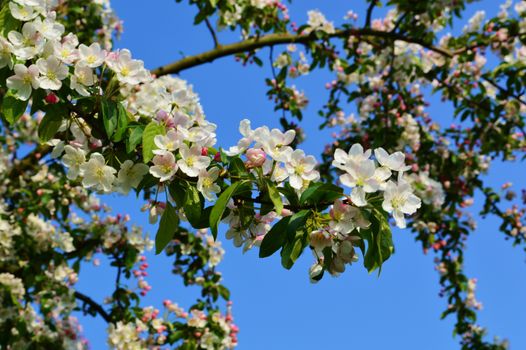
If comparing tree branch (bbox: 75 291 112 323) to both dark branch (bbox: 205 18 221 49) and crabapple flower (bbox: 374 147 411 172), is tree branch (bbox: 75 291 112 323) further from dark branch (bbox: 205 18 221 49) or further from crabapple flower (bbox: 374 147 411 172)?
crabapple flower (bbox: 374 147 411 172)

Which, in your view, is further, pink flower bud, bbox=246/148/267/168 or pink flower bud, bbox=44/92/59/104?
pink flower bud, bbox=44/92/59/104

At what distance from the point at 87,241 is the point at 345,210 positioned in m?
3.15

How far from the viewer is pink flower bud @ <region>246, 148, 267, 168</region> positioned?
120 cm

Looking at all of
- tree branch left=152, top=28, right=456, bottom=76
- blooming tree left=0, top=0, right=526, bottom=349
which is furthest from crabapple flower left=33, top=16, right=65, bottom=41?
tree branch left=152, top=28, right=456, bottom=76

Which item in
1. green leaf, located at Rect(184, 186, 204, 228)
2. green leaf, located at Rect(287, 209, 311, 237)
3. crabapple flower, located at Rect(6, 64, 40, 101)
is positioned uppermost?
crabapple flower, located at Rect(6, 64, 40, 101)

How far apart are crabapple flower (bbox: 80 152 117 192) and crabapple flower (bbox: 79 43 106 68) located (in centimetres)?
21

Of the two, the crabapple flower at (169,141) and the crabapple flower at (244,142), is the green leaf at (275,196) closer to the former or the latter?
the crabapple flower at (244,142)

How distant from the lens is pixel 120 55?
134 centimetres

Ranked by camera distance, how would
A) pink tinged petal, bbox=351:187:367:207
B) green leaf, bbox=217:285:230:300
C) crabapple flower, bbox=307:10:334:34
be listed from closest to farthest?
pink tinged petal, bbox=351:187:367:207
green leaf, bbox=217:285:230:300
crabapple flower, bbox=307:10:334:34

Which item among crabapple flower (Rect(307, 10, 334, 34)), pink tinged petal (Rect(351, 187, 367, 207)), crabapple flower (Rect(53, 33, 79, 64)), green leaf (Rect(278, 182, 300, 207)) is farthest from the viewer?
crabapple flower (Rect(307, 10, 334, 34))

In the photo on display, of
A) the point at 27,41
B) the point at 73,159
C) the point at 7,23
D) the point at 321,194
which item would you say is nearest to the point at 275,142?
the point at 321,194

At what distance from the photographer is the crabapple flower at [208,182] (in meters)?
1.20

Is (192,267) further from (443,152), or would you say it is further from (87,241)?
(443,152)

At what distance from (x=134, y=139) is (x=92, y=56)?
0.23 m
